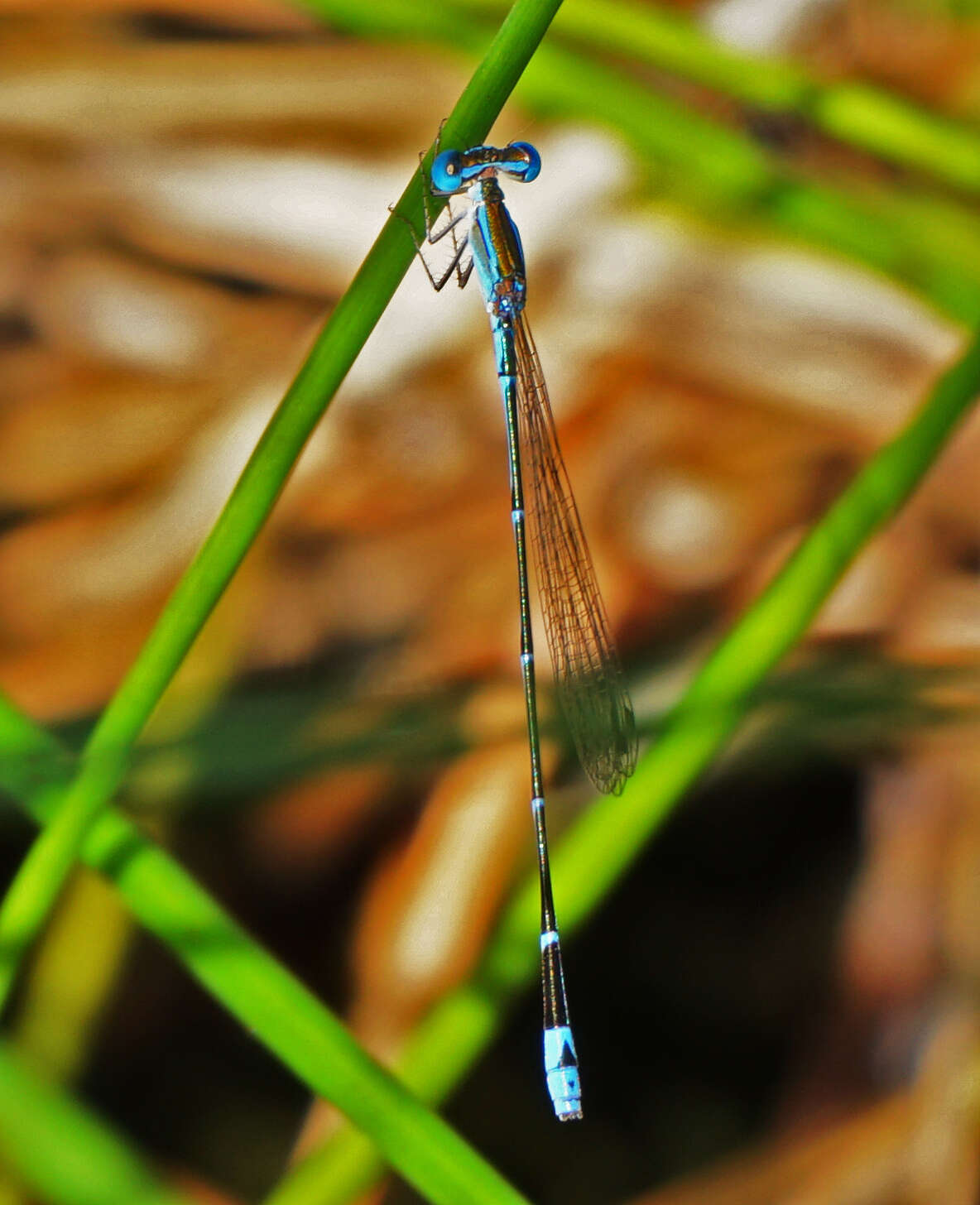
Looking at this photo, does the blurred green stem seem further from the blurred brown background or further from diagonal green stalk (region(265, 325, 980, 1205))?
diagonal green stalk (region(265, 325, 980, 1205))

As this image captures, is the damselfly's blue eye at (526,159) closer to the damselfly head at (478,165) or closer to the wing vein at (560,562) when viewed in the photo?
the damselfly head at (478,165)

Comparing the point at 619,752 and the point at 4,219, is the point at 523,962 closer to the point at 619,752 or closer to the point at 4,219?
the point at 619,752

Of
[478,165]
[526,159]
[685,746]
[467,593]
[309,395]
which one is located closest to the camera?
[309,395]

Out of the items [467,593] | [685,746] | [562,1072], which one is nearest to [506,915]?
[562,1072]

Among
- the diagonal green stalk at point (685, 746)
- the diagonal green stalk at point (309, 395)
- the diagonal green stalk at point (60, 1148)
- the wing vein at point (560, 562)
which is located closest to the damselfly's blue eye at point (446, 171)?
the diagonal green stalk at point (309, 395)

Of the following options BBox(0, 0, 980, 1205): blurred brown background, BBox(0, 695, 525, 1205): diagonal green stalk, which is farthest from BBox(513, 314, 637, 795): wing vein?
BBox(0, 695, 525, 1205): diagonal green stalk

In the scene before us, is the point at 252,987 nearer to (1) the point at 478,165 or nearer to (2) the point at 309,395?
(2) the point at 309,395
